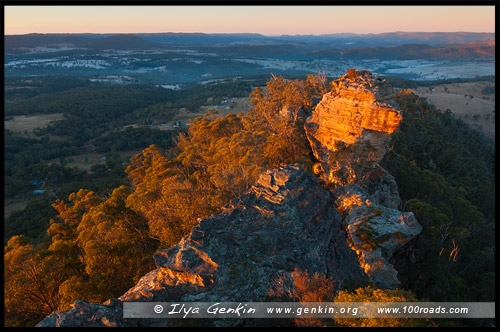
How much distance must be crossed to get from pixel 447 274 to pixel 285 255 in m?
16.7

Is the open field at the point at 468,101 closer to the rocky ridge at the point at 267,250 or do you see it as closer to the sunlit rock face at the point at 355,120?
the sunlit rock face at the point at 355,120

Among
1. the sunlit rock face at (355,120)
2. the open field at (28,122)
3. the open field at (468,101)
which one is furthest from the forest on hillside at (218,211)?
the open field at (28,122)

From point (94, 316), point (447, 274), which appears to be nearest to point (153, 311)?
point (94, 316)

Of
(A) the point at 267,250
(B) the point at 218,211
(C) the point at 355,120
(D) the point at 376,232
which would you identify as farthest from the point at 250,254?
(C) the point at 355,120

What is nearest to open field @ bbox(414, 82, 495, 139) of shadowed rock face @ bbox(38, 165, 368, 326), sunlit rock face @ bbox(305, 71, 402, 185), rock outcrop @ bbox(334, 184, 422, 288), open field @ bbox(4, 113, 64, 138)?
sunlit rock face @ bbox(305, 71, 402, 185)

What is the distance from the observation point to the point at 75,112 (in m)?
136

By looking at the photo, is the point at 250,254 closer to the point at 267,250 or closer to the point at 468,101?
the point at 267,250

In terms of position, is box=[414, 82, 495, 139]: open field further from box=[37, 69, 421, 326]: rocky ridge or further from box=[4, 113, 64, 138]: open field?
box=[4, 113, 64, 138]: open field

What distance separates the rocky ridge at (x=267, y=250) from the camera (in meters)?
12.2

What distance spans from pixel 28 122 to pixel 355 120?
484 ft

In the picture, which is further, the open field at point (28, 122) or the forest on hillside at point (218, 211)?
the open field at point (28, 122)

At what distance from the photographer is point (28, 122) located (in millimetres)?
125875

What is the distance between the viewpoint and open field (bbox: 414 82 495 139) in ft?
386

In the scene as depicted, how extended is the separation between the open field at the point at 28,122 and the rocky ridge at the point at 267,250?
5046 inches
